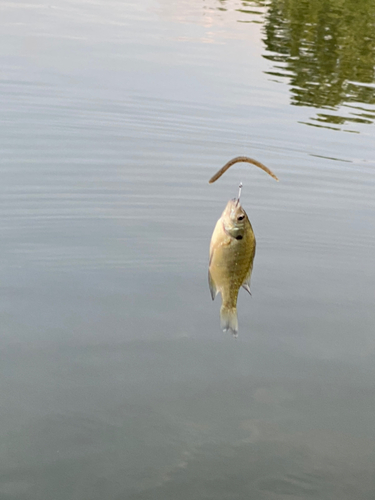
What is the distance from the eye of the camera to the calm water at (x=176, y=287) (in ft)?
21.8

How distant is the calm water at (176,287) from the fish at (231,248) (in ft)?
9.49

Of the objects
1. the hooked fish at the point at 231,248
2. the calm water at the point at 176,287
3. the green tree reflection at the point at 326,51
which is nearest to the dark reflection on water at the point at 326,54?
the green tree reflection at the point at 326,51

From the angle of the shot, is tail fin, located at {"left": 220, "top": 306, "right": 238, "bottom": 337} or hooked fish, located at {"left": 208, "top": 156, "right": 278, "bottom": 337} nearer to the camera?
hooked fish, located at {"left": 208, "top": 156, "right": 278, "bottom": 337}

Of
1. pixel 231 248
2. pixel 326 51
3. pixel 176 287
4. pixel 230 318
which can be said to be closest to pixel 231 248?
pixel 231 248

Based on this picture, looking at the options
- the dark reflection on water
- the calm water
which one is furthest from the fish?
the dark reflection on water

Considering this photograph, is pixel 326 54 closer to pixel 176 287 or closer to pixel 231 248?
pixel 176 287

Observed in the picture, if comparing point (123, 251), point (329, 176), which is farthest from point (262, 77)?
point (123, 251)

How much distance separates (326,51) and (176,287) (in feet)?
60.2

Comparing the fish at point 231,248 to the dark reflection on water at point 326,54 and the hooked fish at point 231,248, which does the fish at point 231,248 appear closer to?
the hooked fish at point 231,248

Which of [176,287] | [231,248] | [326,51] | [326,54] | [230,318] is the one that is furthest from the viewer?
[326,51]

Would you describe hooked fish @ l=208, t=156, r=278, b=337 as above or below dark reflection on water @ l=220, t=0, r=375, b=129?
above

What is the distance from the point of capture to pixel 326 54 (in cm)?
2498

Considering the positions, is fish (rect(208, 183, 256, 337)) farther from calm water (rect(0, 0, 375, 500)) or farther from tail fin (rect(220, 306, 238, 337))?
calm water (rect(0, 0, 375, 500))

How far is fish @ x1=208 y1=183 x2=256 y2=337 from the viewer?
3.98 meters
